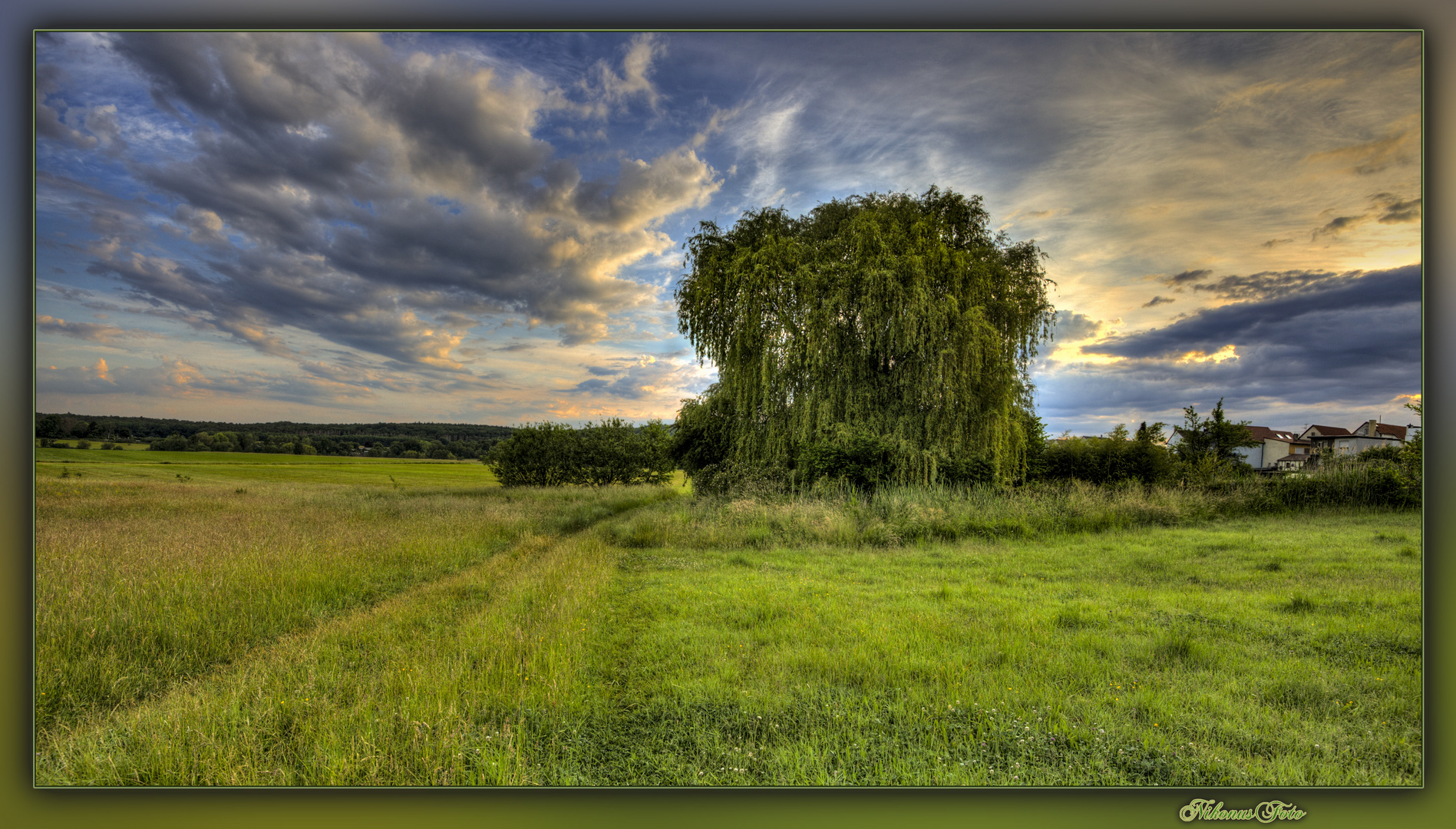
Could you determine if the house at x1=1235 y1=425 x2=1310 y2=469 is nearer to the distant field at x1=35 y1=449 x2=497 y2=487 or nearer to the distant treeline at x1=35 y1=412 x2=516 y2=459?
the distant treeline at x1=35 y1=412 x2=516 y2=459

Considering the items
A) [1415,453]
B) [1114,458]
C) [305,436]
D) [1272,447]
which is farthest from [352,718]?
[1114,458]

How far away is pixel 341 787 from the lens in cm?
256

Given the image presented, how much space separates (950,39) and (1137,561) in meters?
6.52

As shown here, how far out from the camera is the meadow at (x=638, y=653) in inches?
103

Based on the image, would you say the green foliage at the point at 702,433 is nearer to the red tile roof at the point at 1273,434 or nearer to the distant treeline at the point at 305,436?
the distant treeline at the point at 305,436

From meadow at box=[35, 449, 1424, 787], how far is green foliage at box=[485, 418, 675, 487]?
22.1 feet

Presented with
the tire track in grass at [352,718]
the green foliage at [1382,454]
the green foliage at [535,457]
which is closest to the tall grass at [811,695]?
the tire track in grass at [352,718]

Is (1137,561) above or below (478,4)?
below

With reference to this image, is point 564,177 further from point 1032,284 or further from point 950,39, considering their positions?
point 1032,284

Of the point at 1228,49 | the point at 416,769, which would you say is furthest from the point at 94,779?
the point at 1228,49

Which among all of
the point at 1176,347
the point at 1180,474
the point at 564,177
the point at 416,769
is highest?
the point at 564,177

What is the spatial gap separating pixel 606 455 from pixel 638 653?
50.1ft

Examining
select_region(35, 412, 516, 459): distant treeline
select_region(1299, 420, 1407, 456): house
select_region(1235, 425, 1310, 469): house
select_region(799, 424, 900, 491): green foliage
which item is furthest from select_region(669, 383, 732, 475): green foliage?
select_region(1299, 420, 1407, 456): house

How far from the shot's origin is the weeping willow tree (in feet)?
36.0
